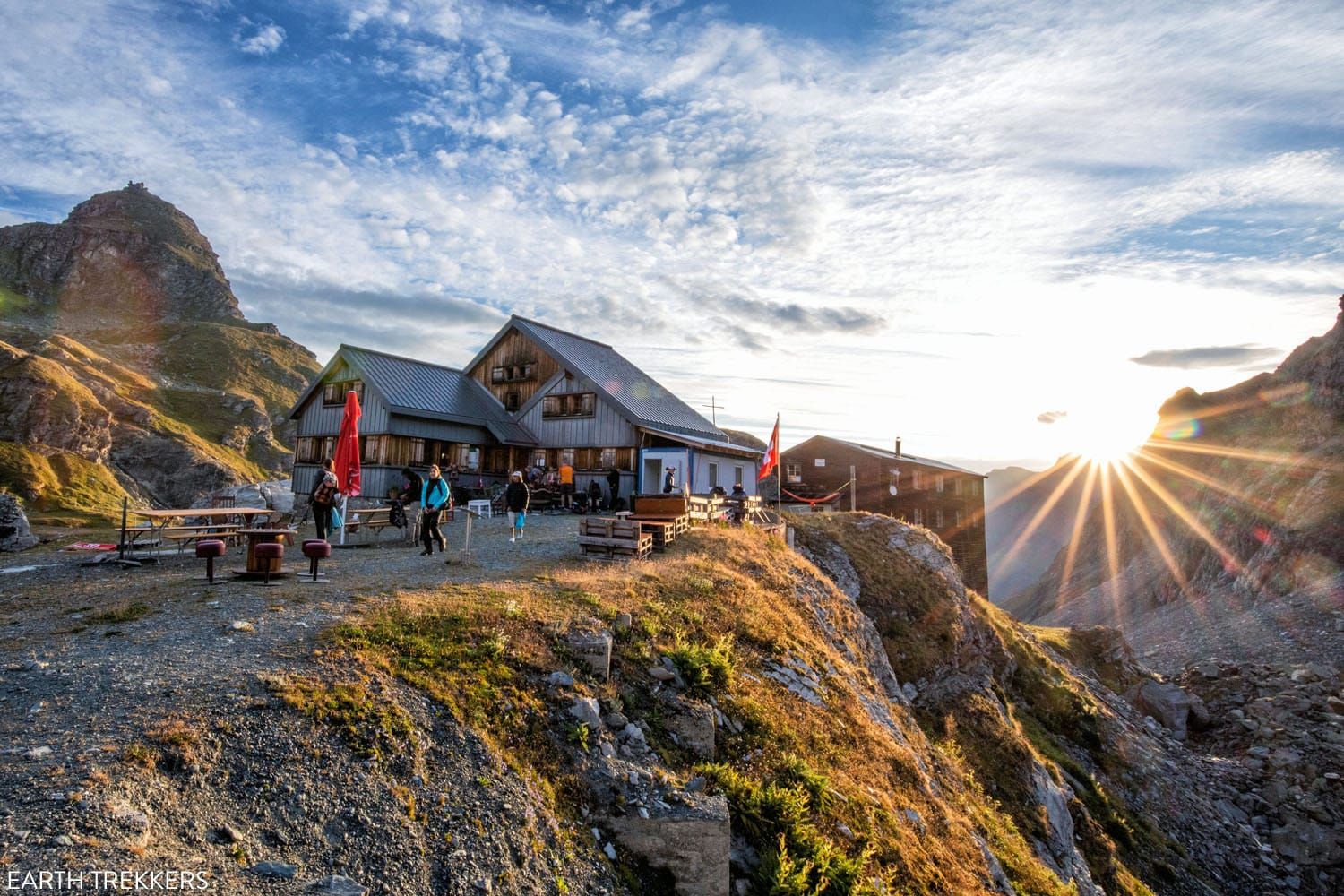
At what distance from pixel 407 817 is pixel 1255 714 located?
1723 inches

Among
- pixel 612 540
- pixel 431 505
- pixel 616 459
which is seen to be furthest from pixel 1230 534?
pixel 431 505

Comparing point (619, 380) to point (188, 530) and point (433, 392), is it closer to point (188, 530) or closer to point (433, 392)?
point (433, 392)

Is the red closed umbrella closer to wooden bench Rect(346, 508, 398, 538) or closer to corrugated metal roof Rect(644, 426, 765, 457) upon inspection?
wooden bench Rect(346, 508, 398, 538)

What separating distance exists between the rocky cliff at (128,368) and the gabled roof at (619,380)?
74.8 ft

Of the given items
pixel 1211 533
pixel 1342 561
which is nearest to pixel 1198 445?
pixel 1211 533

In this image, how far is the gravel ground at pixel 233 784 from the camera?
5043 millimetres

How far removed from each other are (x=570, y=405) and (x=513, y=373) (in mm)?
5493

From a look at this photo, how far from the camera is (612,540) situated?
1847cm

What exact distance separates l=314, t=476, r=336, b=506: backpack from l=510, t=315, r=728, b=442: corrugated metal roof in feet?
59.1

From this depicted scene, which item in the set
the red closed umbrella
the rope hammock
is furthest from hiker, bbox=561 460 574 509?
the red closed umbrella

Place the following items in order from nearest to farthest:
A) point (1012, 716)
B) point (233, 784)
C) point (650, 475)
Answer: point (233, 784) < point (1012, 716) < point (650, 475)

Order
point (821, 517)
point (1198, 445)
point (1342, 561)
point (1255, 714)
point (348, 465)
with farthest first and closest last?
point (1198, 445) < point (1342, 561) < point (1255, 714) < point (821, 517) < point (348, 465)

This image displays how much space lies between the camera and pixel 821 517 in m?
31.3

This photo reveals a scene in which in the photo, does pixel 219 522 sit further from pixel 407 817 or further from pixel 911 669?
pixel 911 669
